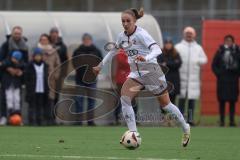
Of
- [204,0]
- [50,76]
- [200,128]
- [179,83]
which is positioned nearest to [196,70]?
[179,83]

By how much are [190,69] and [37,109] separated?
378 centimetres

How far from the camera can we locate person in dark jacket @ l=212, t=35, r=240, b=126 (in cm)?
2189

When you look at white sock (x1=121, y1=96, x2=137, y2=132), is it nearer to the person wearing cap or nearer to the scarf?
the person wearing cap

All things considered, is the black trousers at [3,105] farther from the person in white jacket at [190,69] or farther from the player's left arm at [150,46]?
the player's left arm at [150,46]

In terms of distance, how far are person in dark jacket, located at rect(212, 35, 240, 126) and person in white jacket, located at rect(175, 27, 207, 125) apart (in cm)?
39

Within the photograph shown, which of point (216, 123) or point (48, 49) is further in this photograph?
point (216, 123)

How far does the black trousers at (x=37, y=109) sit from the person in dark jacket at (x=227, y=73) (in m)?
4.14

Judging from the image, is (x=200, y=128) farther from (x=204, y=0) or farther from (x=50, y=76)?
(x=204, y=0)

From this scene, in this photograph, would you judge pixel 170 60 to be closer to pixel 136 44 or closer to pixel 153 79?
pixel 153 79

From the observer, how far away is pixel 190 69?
877 inches

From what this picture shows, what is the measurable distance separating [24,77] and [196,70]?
4125mm

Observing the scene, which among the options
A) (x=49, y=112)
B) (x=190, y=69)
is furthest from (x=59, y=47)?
(x=190, y=69)

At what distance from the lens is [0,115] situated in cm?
2159

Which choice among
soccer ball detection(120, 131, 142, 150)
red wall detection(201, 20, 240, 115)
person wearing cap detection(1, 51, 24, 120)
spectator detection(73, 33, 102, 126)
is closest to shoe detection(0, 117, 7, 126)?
person wearing cap detection(1, 51, 24, 120)
